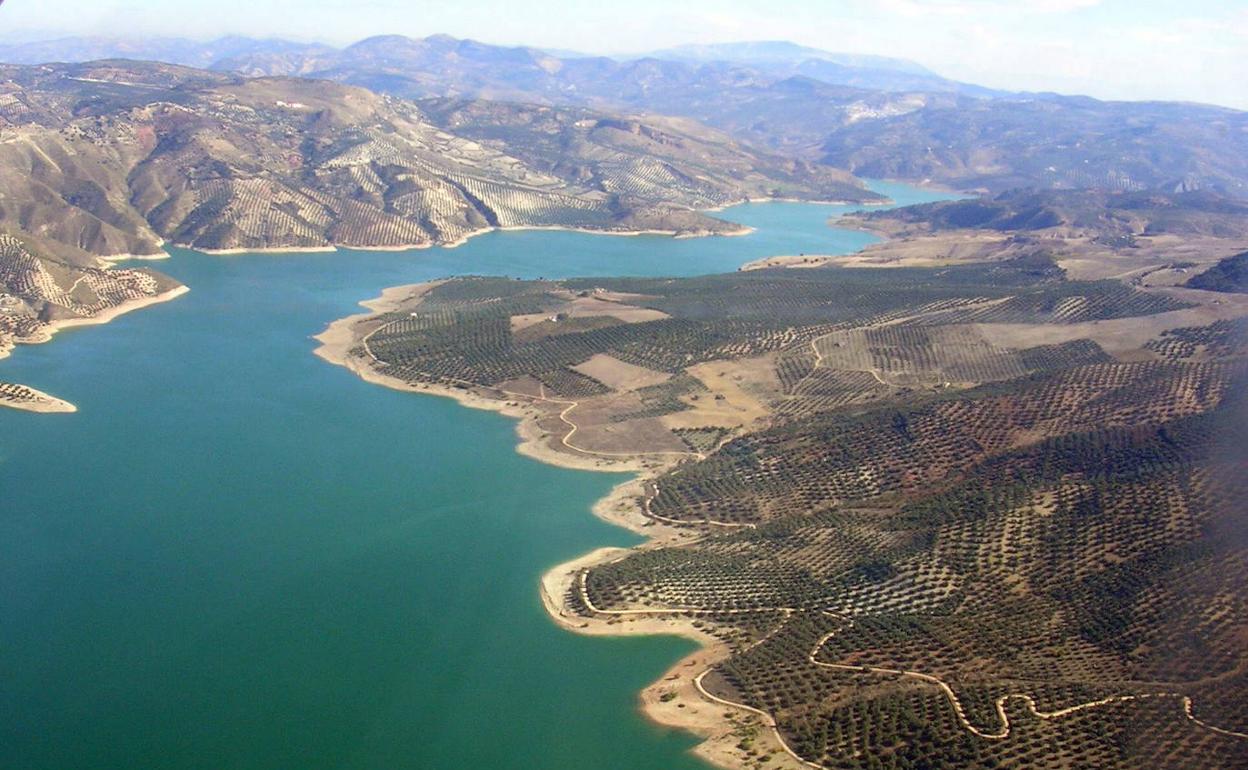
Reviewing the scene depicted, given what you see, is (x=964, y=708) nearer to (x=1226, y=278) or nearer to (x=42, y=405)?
(x=42, y=405)

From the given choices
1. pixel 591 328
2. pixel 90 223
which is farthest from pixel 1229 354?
pixel 90 223

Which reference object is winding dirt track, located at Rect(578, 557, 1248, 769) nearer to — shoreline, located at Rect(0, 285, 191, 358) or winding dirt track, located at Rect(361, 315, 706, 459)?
winding dirt track, located at Rect(361, 315, 706, 459)

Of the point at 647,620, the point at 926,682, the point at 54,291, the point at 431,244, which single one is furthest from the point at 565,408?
the point at 431,244

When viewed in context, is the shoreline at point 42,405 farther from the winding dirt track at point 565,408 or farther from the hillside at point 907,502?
the winding dirt track at point 565,408

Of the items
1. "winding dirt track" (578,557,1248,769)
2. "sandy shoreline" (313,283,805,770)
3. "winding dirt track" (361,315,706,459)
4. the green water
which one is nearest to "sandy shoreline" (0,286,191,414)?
the green water

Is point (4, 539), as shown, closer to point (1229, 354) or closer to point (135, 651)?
point (135, 651)

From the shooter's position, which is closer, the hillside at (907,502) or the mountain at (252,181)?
the hillside at (907,502)

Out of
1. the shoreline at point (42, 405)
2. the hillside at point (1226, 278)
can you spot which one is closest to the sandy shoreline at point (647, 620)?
the shoreline at point (42, 405)
